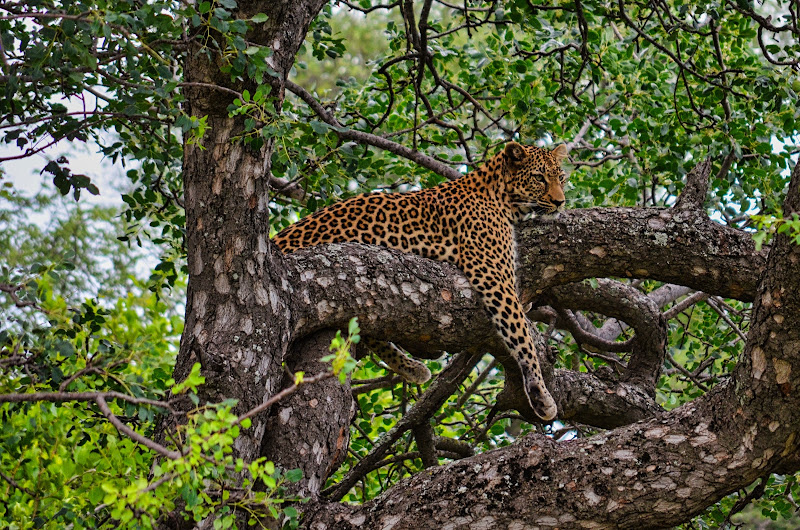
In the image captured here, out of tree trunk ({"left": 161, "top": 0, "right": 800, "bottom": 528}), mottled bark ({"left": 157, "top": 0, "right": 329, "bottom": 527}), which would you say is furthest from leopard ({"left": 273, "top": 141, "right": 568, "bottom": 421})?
mottled bark ({"left": 157, "top": 0, "right": 329, "bottom": 527})

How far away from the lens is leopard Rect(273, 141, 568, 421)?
5895 millimetres

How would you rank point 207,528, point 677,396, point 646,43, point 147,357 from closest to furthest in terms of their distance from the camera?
1. point 147,357
2. point 207,528
3. point 646,43
4. point 677,396

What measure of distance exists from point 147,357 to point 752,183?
4.82 meters

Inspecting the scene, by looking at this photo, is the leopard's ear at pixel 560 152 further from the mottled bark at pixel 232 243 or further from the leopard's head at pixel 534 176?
the mottled bark at pixel 232 243

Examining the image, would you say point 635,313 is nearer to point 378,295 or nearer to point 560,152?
point 560,152

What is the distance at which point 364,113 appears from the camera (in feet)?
25.1

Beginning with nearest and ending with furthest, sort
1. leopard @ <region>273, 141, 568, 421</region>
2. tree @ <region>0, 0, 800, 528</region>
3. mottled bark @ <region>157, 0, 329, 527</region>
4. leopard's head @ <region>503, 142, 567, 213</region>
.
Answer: tree @ <region>0, 0, 800, 528</region> → mottled bark @ <region>157, 0, 329, 527</region> → leopard @ <region>273, 141, 568, 421</region> → leopard's head @ <region>503, 142, 567, 213</region>

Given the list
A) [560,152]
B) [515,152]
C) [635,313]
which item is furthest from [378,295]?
[560,152]

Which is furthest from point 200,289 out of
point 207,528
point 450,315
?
point 450,315

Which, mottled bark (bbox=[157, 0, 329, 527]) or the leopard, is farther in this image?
the leopard

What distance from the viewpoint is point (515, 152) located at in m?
7.22

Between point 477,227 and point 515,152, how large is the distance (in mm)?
905

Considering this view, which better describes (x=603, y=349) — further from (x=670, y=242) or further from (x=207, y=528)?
(x=207, y=528)

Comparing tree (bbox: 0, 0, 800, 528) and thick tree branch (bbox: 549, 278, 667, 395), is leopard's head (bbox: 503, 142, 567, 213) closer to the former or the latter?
tree (bbox: 0, 0, 800, 528)
